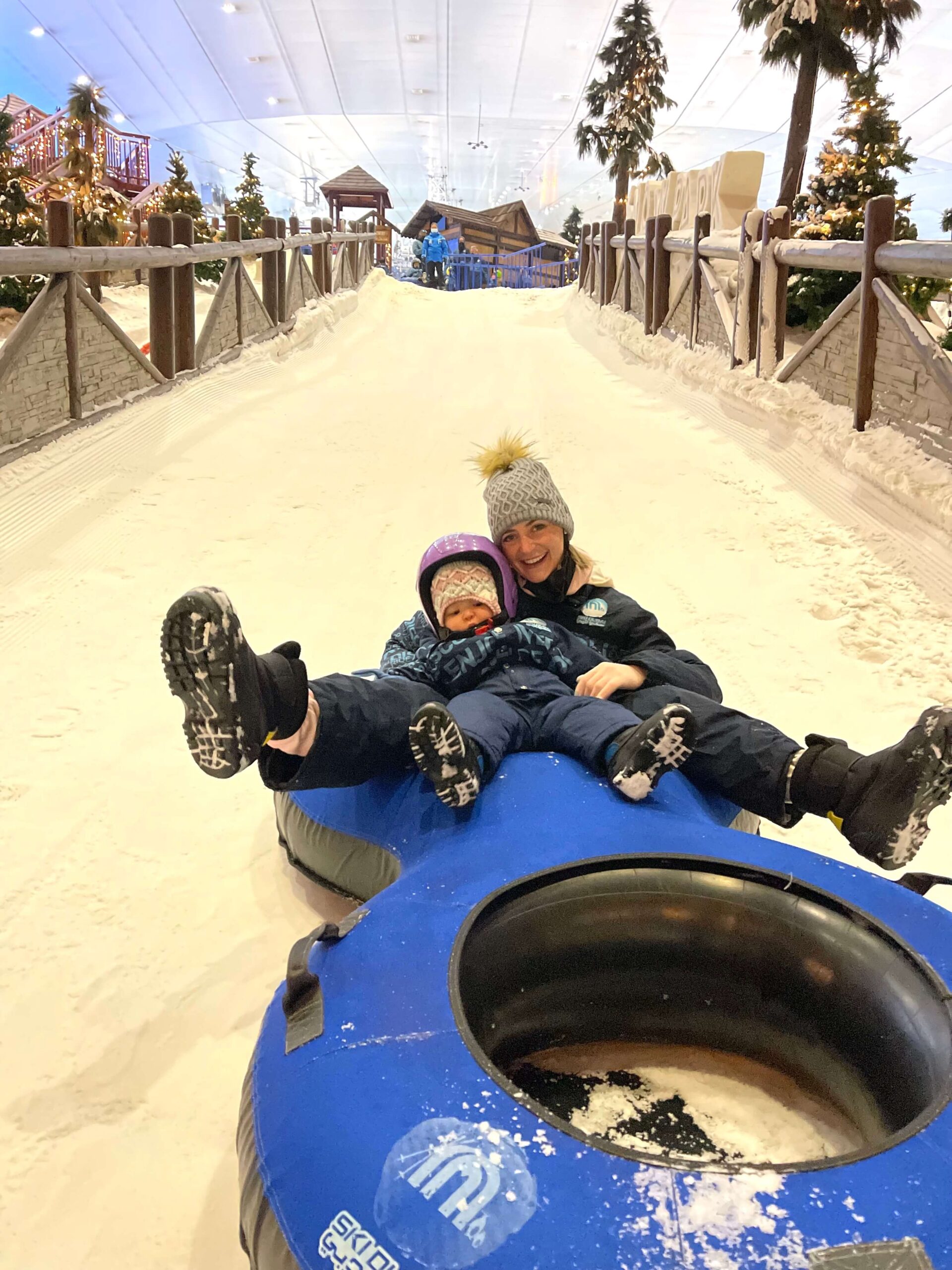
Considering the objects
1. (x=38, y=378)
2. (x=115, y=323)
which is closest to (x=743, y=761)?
(x=38, y=378)

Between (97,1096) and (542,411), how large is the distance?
5590 millimetres

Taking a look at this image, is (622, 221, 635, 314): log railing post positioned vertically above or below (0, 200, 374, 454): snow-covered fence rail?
above

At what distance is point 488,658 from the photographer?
2113 mm

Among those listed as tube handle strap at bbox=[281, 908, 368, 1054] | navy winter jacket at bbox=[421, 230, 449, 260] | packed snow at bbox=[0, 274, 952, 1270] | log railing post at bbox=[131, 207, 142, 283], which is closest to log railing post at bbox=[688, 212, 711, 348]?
packed snow at bbox=[0, 274, 952, 1270]

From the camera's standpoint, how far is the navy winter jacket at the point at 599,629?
227 cm

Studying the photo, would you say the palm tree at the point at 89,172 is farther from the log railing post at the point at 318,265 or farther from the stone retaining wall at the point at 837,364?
the stone retaining wall at the point at 837,364

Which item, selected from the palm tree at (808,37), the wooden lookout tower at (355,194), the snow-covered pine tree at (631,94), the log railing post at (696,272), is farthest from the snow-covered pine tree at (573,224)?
the log railing post at (696,272)

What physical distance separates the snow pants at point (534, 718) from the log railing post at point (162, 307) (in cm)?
469

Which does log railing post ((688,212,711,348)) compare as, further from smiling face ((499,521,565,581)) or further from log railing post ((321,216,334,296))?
smiling face ((499,521,565,581))

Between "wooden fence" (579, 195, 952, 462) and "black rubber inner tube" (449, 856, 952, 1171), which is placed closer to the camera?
"black rubber inner tube" (449, 856, 952, 1171)

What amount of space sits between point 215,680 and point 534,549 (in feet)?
3.26

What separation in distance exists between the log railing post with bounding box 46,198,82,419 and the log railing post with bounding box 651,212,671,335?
5144 mm

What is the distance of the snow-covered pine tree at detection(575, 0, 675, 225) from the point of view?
73.2 feet

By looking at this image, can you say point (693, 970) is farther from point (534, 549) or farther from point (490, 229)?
point (490, 229)
